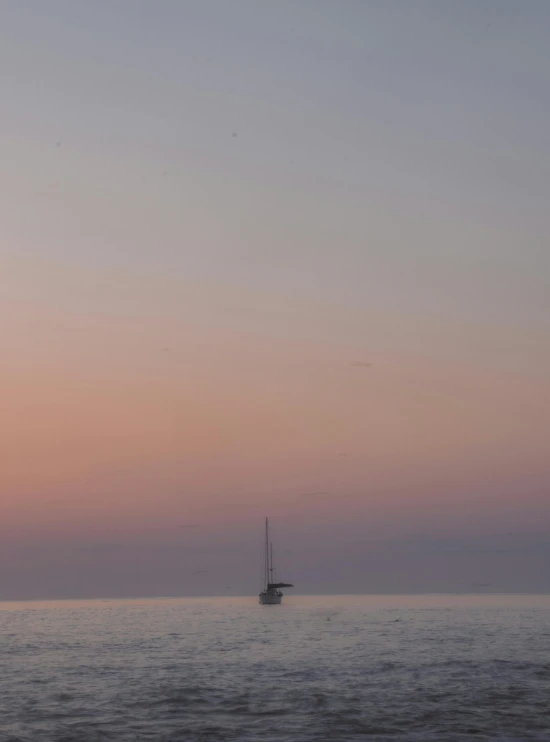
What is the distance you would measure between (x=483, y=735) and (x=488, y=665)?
34.4 meters

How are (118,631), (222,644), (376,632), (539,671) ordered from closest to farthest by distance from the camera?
1. (539,671)
2. (222,644)
3. (376,632)
4. (118,631)

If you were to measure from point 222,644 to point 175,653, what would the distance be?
602 inches

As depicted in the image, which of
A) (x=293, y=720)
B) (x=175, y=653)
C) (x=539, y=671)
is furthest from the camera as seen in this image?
(x=175, y=653)

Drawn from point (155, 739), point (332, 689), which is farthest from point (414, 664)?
point (155, 739)

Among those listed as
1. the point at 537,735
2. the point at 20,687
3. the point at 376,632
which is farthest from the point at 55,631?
the point at 537,735

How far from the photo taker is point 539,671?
63.9 metres

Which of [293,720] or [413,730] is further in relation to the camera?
[293,720]

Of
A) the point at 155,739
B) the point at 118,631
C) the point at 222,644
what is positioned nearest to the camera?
the point at 155,739

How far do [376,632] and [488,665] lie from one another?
171ft

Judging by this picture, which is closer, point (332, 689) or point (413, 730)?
point (413, 730)

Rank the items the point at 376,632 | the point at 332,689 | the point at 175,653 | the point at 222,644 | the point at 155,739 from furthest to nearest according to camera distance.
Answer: the point at 376,632
the point at 222,644
the point at 175,653
the point at 332,689
the point at 155,739

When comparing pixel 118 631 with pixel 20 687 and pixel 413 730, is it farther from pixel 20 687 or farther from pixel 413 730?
pixel 413 730

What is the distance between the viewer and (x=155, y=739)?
123ft

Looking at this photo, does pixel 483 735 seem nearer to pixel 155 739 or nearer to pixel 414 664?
pixel 155 739
